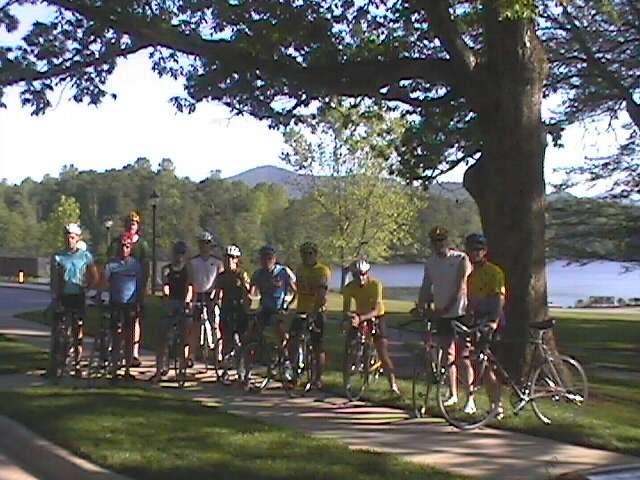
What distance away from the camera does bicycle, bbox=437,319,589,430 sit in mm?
10023

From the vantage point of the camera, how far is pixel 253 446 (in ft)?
28.2

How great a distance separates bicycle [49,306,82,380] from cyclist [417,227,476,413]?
4508 mm

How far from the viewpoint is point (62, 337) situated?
12.6 meters

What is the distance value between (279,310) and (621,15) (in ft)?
39.2

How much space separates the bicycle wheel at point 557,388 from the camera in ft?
34.0

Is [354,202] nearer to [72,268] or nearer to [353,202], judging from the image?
[353,202]

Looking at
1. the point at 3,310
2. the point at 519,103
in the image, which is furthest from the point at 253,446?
the point at 3,310

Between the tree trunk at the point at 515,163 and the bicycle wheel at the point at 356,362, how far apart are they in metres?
1.89

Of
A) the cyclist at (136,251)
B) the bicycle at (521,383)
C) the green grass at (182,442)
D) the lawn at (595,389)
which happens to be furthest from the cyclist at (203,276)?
the bicycle at (521,383)

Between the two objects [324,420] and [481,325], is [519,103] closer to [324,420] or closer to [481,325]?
[481,325]

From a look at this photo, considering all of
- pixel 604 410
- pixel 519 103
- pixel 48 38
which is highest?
pixel 48 38

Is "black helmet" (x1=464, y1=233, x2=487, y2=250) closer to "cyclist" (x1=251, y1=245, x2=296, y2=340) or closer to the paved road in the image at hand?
the paved road

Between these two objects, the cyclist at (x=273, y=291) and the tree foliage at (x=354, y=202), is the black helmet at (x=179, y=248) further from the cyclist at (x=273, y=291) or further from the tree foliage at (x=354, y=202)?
the tree foliage at (x=354, y=202)

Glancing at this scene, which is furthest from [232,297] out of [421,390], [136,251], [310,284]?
[421,390]
